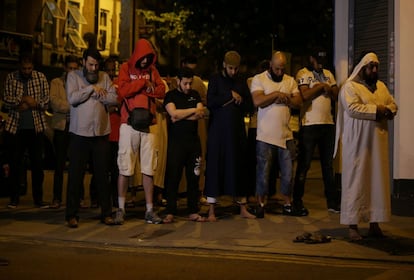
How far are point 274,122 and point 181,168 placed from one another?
4.52ft

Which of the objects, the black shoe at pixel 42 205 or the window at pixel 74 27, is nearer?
the black shoe at pixel 42 205

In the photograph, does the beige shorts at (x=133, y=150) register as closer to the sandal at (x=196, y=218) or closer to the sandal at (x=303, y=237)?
the sandal at (x=196, y=218)

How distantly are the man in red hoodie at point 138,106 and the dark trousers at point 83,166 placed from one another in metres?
0.20

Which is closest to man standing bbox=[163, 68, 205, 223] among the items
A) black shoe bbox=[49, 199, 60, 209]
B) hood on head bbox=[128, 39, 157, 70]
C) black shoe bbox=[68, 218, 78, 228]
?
hood on head bbox=[128, 39, 157, 70]

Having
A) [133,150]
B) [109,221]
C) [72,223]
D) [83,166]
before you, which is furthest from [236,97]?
[72,223]

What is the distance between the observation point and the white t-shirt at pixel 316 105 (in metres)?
10.7

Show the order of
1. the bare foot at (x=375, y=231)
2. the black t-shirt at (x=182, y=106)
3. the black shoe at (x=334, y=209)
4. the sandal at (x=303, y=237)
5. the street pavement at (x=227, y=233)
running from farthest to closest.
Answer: the black shoe at (x=334, y=209)
the black t-shirt at (x=182, y=106)
the bare foot at (x=375, y=231)
the sandal at (x=303, y=237)
the street pavement at (x=227, y=233)

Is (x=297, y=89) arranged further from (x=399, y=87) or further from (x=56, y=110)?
(x=56, y=110)

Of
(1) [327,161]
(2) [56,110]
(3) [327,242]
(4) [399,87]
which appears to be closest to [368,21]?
(4) [399,87]

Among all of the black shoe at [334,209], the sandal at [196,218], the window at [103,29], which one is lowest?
the sandal at [196,218]

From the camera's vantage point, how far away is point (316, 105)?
10711 mm

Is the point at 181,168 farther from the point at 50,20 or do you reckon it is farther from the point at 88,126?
the point at 50,20

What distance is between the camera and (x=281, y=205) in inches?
457

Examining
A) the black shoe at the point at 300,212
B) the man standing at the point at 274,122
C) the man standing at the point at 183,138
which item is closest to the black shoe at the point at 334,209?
the black shoe at the point at 300,212
